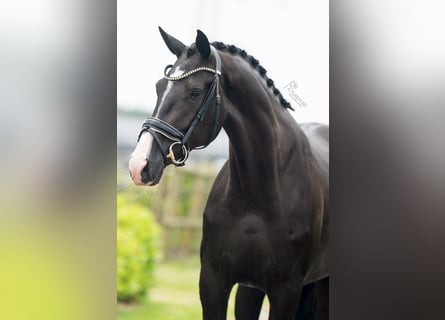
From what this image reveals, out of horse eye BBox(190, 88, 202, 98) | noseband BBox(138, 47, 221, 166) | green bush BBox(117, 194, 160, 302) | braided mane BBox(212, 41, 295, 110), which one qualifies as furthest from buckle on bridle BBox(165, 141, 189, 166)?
braided mane BBox(212, 41, 295, 110)

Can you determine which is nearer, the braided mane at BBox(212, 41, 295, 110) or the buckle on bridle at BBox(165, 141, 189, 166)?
the buckle on bridle at BBox(165, 141, 189, 166)

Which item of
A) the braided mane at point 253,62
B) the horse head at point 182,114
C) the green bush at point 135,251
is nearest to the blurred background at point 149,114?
the green bush at point 135,251

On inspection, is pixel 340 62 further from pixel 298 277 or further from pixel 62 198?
pixel 62 198

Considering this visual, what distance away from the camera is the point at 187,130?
2.31 meters

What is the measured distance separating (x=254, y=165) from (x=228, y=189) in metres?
0.17

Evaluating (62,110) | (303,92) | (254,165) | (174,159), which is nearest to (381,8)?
(303,92)

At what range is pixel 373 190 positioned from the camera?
3.04 m

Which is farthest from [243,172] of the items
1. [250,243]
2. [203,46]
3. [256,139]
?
[203,46]

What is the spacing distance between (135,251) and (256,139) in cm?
75

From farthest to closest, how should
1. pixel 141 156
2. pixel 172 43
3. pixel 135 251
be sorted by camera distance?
pixel 135 251
pixel 172 43
pixel 141 156

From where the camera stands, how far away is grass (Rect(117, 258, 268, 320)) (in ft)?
8.60

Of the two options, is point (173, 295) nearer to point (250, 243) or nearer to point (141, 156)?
point (250, 243)

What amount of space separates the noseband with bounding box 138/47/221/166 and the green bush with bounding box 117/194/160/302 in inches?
15.4

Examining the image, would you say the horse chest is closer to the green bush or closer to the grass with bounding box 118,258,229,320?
the grass with bounding box 118,258,229,320
